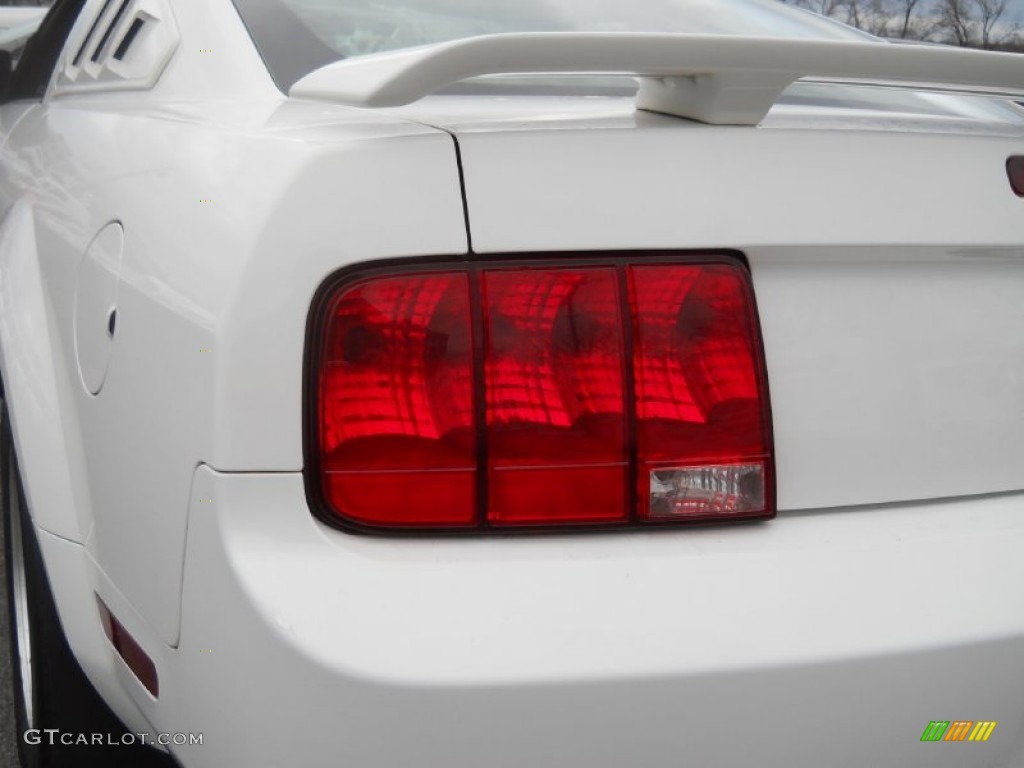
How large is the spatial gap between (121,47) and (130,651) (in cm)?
139

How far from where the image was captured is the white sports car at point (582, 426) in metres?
1.19

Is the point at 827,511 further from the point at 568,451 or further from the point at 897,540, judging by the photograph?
the point at 568,451

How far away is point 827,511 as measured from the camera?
4.47 feet

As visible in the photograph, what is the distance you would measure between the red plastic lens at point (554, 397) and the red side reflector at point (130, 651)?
0.48 meters

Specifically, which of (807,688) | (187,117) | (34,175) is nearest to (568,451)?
(807,688)

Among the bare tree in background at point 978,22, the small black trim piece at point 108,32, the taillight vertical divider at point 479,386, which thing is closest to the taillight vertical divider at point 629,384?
the taillight vertical divider at point 479,386

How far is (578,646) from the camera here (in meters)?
1.17

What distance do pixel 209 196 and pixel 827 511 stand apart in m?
0.81

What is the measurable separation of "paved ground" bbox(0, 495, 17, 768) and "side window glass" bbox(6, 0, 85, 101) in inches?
55.9

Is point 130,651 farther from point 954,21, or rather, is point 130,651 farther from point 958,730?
point 954,21

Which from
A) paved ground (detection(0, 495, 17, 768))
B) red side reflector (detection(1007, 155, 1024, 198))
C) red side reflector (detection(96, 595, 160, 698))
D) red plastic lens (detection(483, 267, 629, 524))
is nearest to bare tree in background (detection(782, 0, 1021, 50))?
red side reflector (detection(1007, 155, 1024, 198))

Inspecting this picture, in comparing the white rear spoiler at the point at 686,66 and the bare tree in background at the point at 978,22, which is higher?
the bare tree in background at the point at 978,22

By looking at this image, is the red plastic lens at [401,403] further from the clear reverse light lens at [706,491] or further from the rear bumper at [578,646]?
the clear reverse light lens at [706,491]

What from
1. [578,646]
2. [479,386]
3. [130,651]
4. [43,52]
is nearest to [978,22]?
[479,386]
